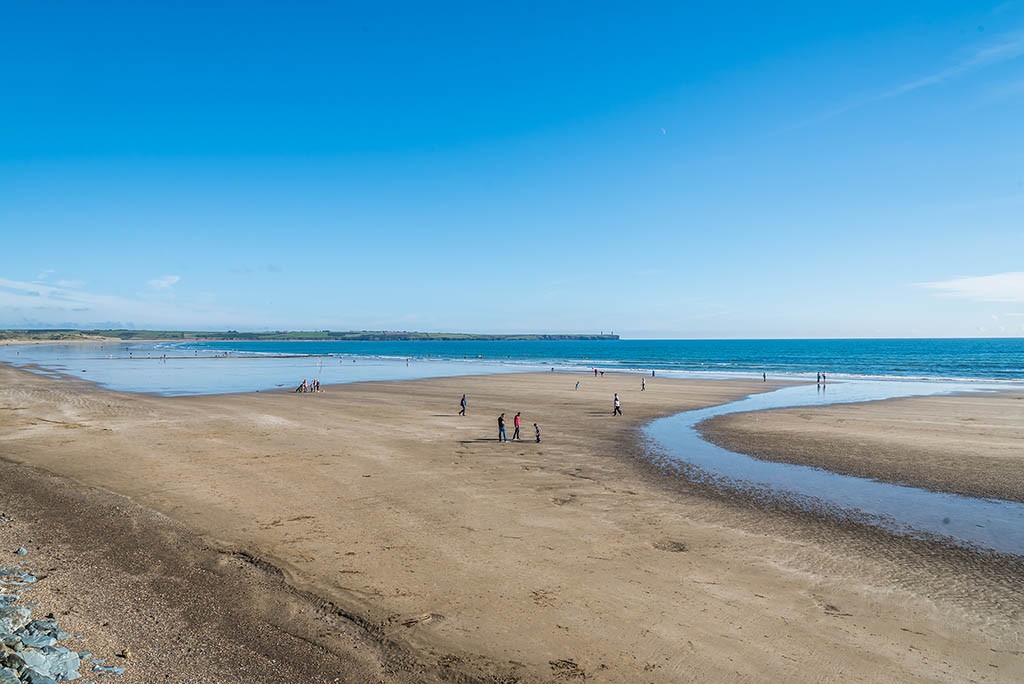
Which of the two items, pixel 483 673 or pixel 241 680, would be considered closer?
pixel 241 680

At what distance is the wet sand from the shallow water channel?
4.31 feet

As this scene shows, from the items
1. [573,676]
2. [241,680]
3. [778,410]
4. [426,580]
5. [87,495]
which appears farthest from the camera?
[778,410]

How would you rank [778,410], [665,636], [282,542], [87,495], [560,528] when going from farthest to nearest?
1. [778,410]
2. [87,495]
3. [560,528]
4. [282,542]
5. [665,636]

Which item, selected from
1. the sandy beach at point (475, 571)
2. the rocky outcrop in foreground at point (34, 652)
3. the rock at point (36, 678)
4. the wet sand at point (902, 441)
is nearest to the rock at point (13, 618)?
the rocky outcrop in foreground at point (34, 652)

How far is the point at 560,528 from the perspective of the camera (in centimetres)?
1619

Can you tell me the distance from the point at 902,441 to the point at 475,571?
2746 centimetres

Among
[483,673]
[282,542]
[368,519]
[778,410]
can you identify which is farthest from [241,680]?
[778,410]

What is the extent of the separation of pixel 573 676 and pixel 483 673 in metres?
1.42

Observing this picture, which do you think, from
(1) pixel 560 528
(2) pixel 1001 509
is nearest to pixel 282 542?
(1) pixel 560 528

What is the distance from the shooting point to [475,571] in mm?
13125

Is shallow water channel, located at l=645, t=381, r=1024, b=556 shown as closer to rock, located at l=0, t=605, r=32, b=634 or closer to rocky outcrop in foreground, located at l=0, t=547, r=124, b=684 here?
rocky outcrop in foreground, located at l=0, t=547, r=124, b=684

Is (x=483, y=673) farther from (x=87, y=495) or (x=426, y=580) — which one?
(x=87, y=495)

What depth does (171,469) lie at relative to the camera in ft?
71.8

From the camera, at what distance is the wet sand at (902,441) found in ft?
76.0
